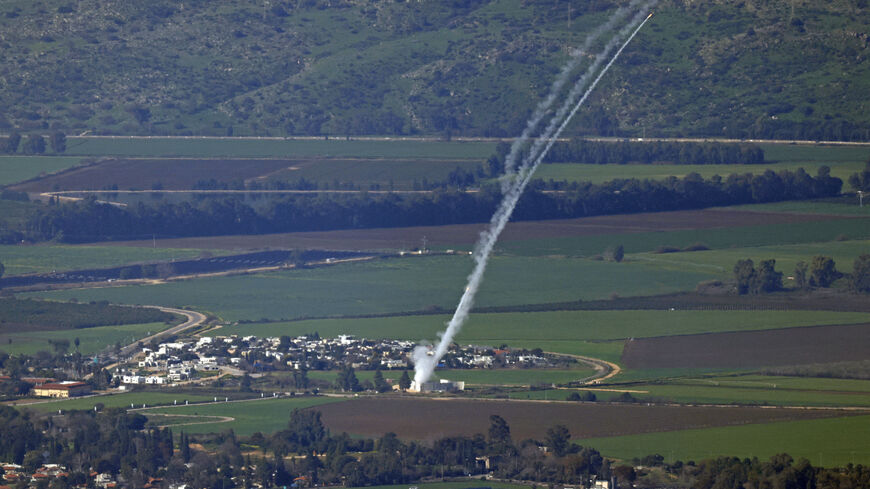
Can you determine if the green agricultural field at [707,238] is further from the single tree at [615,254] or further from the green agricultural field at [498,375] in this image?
the green agricultural field at [498,375]

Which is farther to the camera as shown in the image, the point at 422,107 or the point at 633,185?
the point at 422,107

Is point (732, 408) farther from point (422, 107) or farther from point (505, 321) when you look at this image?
point (422, 107)

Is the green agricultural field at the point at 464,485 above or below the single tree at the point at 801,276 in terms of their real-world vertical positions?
below

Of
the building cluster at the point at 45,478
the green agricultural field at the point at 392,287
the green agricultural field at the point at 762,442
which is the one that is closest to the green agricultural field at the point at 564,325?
the green agricultural field at the point at 392,287

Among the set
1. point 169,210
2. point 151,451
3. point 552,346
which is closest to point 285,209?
point 169,210

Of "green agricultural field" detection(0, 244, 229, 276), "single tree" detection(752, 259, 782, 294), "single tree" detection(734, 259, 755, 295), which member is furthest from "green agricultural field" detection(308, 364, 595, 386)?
"green agricultural field" detection(0, 244, 229, 276)

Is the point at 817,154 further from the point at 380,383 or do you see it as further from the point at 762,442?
the point at 762,442
